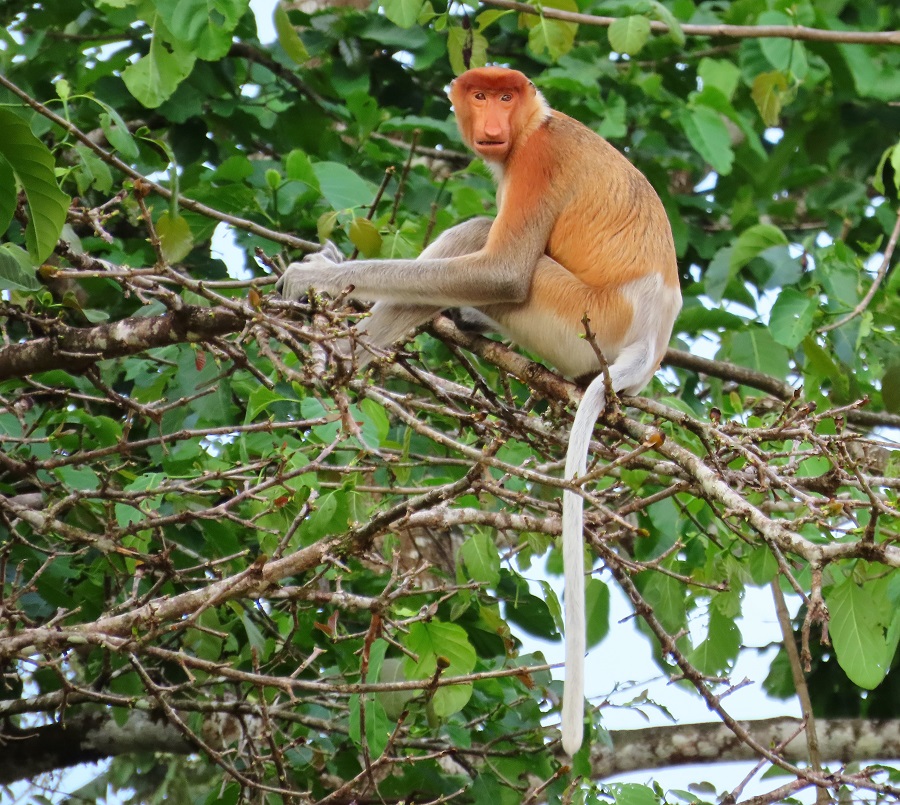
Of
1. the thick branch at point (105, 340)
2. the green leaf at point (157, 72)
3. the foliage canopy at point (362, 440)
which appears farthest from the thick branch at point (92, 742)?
the green leaf at point (157, 72)

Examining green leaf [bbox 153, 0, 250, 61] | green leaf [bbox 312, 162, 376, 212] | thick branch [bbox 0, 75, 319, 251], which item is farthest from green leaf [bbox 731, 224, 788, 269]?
green leaf [bbox 153, 0, 250, 61]

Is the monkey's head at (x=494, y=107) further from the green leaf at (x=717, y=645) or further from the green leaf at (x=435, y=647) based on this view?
the green leaf at (x=435, y=647)

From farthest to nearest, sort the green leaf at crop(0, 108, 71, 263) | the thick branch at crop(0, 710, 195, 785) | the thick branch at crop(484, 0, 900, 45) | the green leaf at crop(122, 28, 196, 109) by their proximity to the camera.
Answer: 1. the thick branch at crop(484, 0, 900, 45)
2. the thick branch at crop(0, 710, 195, 785)
3. the green leaf at crop(122, 28, 196, 109)
4. the green leaf at crop(0, 108, 71, 263)

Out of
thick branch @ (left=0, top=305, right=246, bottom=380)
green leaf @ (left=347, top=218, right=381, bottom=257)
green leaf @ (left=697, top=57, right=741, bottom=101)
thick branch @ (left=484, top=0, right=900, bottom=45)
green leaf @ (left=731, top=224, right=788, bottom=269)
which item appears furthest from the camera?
green leaf @ (left=697, top=57, right=741, bottom=101)

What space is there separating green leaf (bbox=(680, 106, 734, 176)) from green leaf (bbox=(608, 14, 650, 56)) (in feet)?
2.39

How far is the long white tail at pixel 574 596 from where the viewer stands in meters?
1.95

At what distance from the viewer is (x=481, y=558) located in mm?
2891

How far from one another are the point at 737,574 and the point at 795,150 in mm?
3716

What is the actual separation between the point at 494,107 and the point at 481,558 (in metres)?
1.67

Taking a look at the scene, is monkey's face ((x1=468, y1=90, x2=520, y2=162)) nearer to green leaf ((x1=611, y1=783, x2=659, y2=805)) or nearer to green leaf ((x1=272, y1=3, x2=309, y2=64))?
green leaf ((x1=272, y1=3, x2=309, y2=64))

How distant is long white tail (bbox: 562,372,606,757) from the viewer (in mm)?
1954

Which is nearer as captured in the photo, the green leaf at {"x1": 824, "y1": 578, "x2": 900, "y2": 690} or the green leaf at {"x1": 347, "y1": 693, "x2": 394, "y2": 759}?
the green leaf at {"x1": 824, "y1": 578, "x2": 900, "y2": 690}

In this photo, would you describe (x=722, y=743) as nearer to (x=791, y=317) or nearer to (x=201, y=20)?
(x=791, y=317)

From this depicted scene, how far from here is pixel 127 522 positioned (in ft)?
8.91
